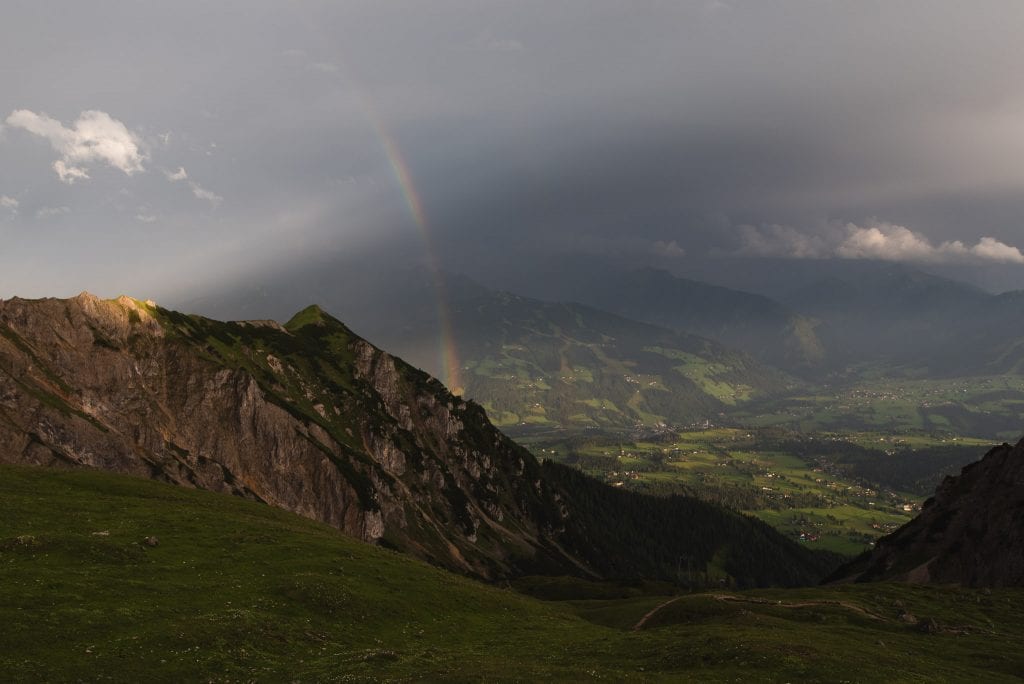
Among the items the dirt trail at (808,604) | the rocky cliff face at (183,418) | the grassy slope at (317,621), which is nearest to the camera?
the grassy slope at (317,621)

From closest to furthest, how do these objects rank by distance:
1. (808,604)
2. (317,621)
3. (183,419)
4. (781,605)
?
(317,621) < (781,605) < (808,604) < (183,419)

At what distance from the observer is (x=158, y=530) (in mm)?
60250

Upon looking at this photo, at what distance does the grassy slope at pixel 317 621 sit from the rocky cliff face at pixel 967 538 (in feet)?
211

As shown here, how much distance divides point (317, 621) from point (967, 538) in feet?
511

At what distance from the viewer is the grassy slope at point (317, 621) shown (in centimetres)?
3550

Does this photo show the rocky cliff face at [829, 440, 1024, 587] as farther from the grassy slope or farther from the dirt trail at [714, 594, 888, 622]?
the dirt trail at [714, 594, 888, 622]

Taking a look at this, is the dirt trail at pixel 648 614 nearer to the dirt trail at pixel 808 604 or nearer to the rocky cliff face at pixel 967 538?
the dirt trail at pixel 808 604

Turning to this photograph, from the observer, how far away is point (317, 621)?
45.8 meters

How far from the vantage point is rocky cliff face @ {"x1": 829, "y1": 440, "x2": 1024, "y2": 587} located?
5007 inches

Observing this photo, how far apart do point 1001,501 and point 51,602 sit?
179122mm

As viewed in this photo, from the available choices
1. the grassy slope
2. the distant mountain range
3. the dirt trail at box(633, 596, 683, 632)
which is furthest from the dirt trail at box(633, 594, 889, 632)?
the distant mountain range

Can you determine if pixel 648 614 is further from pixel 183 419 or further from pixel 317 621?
pixel 183 419

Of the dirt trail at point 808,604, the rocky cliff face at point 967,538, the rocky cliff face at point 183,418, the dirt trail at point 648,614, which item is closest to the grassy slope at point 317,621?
the dirt trail at point 808,604

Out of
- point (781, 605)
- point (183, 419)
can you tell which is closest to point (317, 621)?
point (781, 605)
